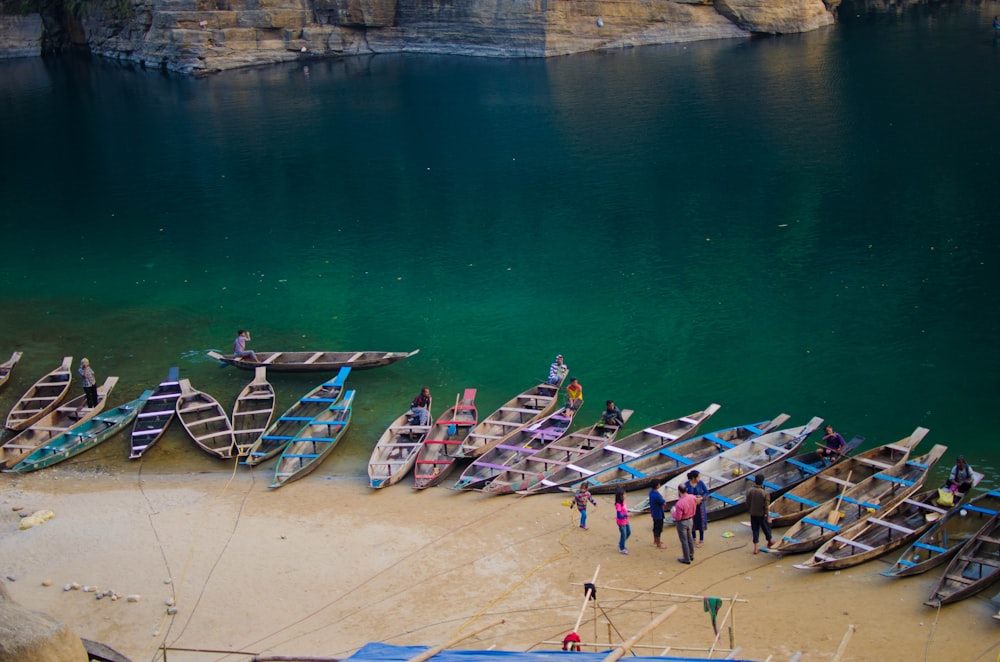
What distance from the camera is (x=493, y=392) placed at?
3108 centimetres

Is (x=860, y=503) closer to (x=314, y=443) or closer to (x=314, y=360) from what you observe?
(x=314, y=443)

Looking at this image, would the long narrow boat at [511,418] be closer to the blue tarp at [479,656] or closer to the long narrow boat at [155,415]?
the long narrow boat at [155,415]

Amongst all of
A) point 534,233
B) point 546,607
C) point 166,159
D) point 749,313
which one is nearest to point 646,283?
point 749,313

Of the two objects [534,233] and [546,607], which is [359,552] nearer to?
[546,607]

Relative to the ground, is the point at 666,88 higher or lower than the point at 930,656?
higher

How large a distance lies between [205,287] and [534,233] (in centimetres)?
1497

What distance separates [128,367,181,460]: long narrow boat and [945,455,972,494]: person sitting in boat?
→ 846 inches

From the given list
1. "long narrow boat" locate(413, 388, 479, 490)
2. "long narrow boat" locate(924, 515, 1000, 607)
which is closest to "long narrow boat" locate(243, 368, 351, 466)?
"long narrow boat" locate(413, 388, 479, 490)

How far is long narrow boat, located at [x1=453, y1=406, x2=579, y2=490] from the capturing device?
25.0 metres

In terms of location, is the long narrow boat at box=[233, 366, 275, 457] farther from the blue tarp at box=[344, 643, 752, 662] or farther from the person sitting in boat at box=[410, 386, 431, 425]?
the blue tarp at box=[344, 643, 752, 662]

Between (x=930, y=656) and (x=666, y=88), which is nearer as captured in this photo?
(x=930, y=656)

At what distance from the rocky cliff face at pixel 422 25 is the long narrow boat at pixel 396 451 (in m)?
65.2

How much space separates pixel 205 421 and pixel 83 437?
3530mm

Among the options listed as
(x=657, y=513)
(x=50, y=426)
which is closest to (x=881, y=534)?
(x=657, y=513)
